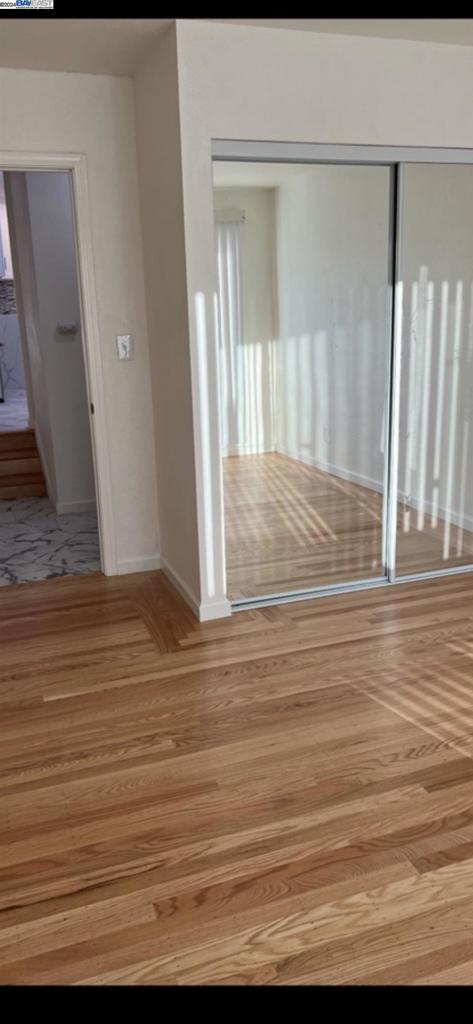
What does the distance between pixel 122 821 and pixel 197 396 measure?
184 centimetres

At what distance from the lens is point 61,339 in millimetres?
5570

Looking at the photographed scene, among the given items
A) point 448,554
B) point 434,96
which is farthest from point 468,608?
point 434,96

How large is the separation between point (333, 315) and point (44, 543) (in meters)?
2.46

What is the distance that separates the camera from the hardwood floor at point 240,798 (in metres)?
1.77

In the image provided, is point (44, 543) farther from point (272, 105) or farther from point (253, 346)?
point (272, 105)

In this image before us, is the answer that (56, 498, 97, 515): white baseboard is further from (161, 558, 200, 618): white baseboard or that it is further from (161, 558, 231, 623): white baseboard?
(161, 558, 231, 623): white baseboard

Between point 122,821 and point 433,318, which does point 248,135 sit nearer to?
point 433,318

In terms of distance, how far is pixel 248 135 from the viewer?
3252mm

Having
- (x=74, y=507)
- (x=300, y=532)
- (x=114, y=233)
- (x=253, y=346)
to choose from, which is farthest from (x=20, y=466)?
(x=253, y=346)

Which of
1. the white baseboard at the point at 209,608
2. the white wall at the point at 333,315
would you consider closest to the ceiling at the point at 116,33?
the white wall at the point at 333,315

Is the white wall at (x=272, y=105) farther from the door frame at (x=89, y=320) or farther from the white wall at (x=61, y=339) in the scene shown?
the white wall at (x=61, y=339)

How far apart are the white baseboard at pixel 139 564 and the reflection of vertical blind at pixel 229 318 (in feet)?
3.70

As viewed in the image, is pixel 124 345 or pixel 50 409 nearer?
pixel 124 345

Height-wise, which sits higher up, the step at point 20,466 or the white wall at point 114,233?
the white wall at point 114,233
